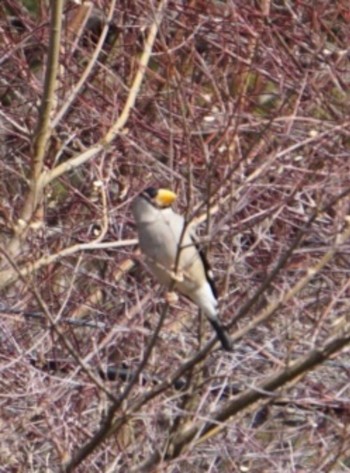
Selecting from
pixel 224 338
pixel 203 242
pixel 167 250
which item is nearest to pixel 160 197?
pixel 167 250

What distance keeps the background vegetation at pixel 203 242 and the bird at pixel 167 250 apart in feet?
0.29

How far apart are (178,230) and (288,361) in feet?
2.75

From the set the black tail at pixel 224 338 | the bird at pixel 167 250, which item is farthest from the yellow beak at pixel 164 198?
the black tail at pixel 224 338

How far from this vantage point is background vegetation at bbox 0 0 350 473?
5.52 meters

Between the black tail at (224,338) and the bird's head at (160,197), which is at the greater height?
the bird's head at (160,197)

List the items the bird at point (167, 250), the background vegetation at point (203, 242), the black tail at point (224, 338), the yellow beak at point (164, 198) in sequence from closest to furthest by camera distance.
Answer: the black tail at point (224, 338) < the background vegetation at point (203, 242) < the bird at point (167, 250) < the yellow beak at point (164, 198)

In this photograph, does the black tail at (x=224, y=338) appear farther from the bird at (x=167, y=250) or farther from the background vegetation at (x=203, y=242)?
the bird at (x=167, y=250)

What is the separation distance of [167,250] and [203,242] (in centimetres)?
92

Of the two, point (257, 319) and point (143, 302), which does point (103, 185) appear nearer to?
point (143, 302)

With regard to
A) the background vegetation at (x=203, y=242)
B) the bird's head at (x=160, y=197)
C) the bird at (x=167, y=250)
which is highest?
the bird's head at (x=160, y=197)

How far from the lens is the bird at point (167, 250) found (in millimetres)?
5793

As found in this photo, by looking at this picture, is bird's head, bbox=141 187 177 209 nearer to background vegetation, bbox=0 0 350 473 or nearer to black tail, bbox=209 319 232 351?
background vegetation, bbox=0 0 350 473

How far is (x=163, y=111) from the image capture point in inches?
325

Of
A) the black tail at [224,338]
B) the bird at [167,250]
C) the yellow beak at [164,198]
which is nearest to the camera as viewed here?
the black tail at [224,338]
